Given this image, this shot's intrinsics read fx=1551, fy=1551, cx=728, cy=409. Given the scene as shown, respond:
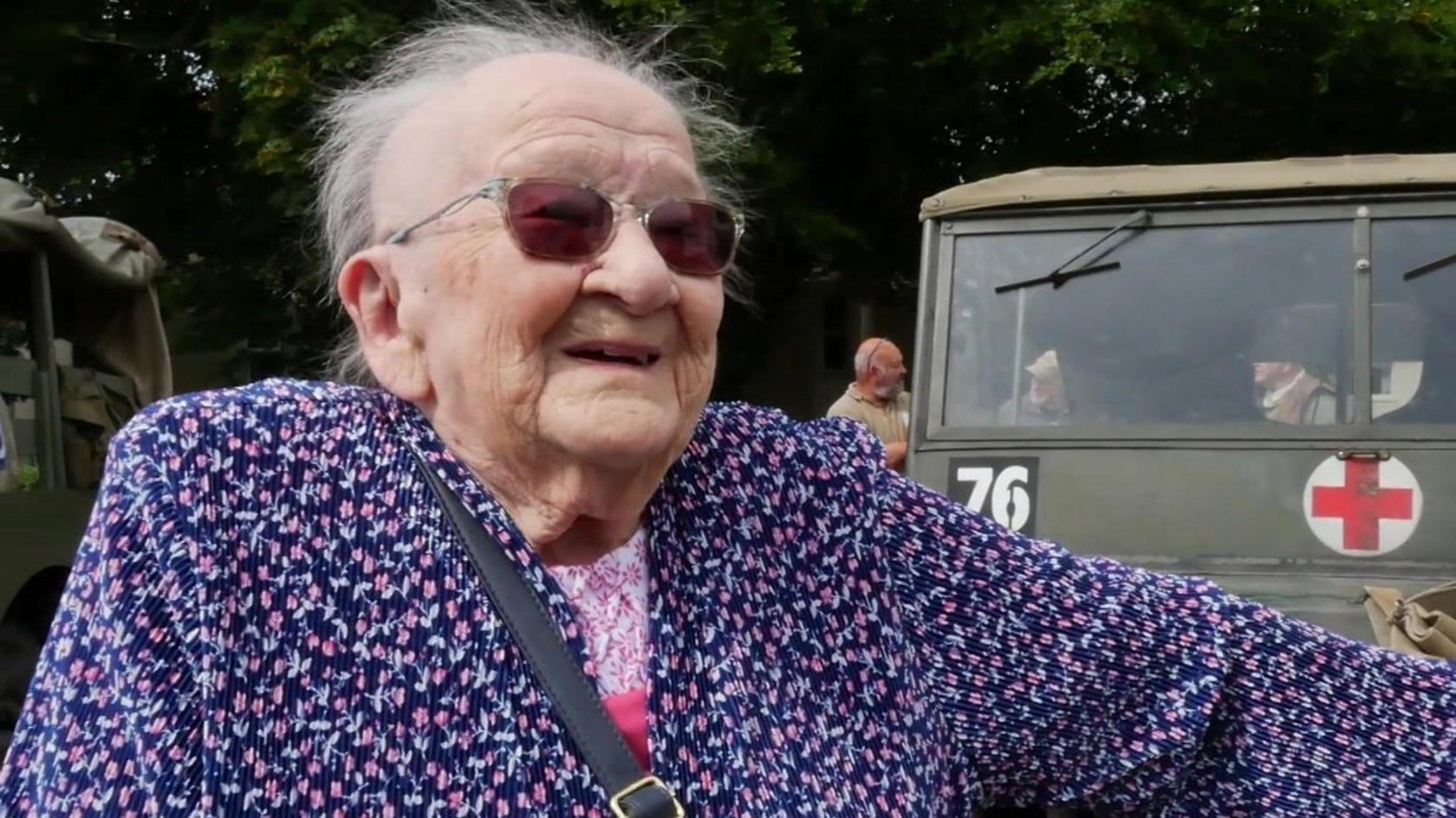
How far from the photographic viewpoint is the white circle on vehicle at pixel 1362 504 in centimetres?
367

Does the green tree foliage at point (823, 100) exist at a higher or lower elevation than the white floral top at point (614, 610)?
higher

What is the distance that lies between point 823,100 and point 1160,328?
7.33 m

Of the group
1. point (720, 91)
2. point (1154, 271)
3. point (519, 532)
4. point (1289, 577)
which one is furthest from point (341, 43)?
point (519, 532)

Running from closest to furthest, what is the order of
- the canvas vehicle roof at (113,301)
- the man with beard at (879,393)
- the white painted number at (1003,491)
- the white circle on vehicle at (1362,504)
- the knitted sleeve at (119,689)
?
the knitted sleeve at (119,689) → the white circle on vehicle at (1362,504) → the white painted number at (1003,491) → the canvas vehicle roof at (113,301) → the man with beard at (879,393)

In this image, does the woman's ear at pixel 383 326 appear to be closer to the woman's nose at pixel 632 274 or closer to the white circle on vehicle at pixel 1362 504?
the woman's nose at pixel 632 274

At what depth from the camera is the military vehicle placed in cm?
373

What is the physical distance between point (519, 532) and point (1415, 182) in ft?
10.3

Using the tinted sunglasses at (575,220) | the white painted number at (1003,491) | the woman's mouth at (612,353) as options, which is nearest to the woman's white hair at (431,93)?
the tinted sunglasses at (575,220)

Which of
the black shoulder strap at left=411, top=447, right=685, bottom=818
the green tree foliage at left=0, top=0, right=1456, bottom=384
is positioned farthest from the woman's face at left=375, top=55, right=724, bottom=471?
Result: the green tree foliage at left=0, top=0, right=1456, bottom=384

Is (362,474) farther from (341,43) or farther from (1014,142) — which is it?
(1014,142)

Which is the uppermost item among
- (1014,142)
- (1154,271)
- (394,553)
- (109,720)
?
(1014,142)

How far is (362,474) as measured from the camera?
135cm

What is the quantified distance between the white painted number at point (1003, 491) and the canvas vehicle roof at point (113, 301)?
10.6ft

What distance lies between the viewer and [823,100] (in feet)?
36.3
